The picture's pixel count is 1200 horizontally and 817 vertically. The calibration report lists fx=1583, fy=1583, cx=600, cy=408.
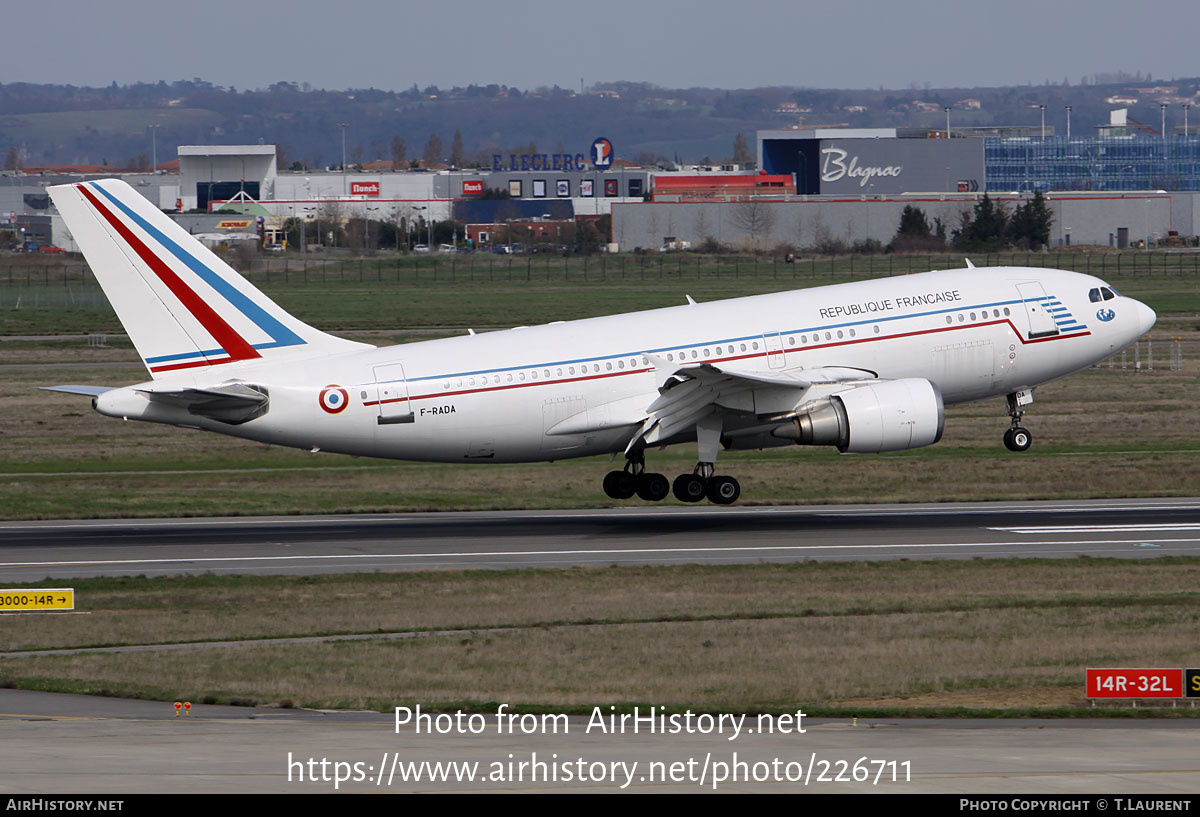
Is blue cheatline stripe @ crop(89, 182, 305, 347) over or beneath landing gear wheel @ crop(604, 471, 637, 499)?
over

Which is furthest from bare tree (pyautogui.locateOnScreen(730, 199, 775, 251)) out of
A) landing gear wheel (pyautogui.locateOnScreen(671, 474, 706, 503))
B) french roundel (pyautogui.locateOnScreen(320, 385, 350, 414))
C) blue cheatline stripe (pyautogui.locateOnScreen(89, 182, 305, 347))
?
french roundel (pyautogui.locateOnScreen(320, 385, 350, 414))

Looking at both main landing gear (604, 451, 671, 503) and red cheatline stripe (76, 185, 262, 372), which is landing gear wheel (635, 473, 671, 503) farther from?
red cheatline stripe (76, 185, 262, 372)

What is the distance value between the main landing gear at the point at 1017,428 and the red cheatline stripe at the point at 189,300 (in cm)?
2065

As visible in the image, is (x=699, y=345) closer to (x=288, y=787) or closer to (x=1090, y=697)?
(x=1090, y=697)

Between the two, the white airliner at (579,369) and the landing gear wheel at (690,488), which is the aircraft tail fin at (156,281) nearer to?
the white airliner at (579,369)

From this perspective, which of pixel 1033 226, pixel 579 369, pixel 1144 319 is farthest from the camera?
pixel 1033 226

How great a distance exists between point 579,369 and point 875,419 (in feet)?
25.2

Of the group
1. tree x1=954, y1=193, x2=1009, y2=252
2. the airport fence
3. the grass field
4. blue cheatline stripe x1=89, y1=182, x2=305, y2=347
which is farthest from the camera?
tree x1=954, y1=193, x2=1009, y2=252

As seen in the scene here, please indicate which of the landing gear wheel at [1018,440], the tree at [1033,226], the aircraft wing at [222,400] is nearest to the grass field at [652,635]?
the aircraft wing at [222,400]

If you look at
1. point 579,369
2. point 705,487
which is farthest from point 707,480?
point 579,369

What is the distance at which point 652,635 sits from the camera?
29.4 m

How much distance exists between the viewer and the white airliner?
39031 millimetres

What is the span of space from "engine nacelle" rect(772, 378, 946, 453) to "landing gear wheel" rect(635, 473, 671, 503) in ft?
15.5

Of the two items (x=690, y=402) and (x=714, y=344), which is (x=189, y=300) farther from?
(x=714, y=344)
